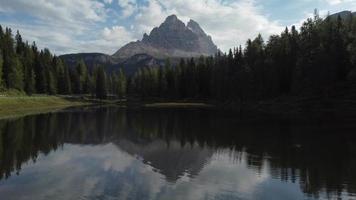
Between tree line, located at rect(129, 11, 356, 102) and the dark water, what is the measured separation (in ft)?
140

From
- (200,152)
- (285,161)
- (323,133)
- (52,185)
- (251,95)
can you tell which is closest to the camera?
(52,185)

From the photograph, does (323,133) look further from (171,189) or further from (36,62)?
(36,62)

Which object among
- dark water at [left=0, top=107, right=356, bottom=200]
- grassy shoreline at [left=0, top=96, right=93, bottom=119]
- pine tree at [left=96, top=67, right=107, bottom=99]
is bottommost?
dark water at [left=0, top=107, right=356, bottom=200]

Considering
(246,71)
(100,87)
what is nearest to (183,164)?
(246,71)

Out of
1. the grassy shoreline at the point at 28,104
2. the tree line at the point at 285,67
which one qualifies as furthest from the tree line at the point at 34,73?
the tree line at the point at 285,67

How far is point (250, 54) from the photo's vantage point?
13688 centimetres

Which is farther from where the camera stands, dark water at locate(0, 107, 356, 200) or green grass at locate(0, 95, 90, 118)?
green grass at locate(0, 95, 90, 118)

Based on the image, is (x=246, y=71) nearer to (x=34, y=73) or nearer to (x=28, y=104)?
(x=28, y=104)

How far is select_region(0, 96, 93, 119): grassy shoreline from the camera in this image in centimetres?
9855

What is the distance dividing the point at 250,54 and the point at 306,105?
46.8m

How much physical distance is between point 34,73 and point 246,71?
8324 centimetres

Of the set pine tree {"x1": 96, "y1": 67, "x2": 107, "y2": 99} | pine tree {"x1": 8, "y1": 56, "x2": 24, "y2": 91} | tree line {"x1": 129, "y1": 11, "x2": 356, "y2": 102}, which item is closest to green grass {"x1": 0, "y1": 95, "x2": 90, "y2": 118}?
pine tree {"x1": 8, "y1": 56, "x2": 24, "y2": 91}

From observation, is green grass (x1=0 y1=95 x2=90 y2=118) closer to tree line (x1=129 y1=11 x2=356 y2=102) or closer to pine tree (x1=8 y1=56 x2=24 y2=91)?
pine tree (x1=8 y1=56 x2=24 y2=91)

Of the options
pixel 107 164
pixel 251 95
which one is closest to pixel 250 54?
pixel 251 95
